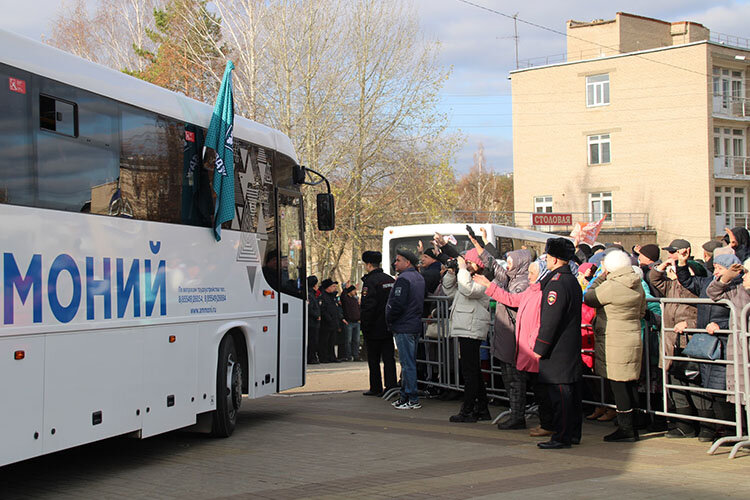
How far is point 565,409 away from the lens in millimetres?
8828

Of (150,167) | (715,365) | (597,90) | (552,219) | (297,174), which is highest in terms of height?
(597,90)

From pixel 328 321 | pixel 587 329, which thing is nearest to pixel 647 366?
pixel 587 329

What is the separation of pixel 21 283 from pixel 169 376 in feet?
8.27

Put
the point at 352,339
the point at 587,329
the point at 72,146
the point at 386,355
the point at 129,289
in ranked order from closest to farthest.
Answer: the point at 72,146
the point at 129,289
the point at 587,329
the point at 386,355
the point at 352,339

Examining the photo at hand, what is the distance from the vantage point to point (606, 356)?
29.9 ft

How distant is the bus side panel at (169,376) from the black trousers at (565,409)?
374 centimetres

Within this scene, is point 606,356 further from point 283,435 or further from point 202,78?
point 202,78

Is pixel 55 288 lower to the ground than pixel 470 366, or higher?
higher

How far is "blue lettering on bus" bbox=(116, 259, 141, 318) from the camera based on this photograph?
7605mm

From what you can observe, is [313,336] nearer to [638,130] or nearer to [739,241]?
[739,241]

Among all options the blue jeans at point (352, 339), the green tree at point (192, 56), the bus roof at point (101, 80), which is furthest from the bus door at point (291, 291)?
the green tree at point (192, 56)

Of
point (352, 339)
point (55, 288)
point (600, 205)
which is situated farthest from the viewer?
point (600, 205)

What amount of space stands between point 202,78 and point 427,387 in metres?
24.5

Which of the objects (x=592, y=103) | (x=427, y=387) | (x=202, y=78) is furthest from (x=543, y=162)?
(x=427, y=387)
